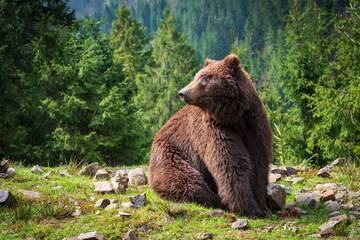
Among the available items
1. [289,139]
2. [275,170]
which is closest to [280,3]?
[289,139]

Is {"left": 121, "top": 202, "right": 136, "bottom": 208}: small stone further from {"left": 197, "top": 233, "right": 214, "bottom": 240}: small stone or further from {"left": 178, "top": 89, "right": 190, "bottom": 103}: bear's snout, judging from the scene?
{"left": 178, "top": 89, "right": 190, "bottom": 103}: bear's snout

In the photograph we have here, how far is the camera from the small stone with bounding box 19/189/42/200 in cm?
823

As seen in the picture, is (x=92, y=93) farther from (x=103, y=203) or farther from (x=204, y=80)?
(x=204, y=80)

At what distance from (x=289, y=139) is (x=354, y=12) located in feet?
32.7

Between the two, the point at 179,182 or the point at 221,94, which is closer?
Result: the point at 221,94

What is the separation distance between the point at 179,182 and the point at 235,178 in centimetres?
91

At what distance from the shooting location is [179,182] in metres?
8.12

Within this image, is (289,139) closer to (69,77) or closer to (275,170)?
(69,77)

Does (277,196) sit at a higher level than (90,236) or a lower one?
higher

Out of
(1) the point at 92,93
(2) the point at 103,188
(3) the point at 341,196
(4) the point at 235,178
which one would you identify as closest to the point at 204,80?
(4) the point at 235,178

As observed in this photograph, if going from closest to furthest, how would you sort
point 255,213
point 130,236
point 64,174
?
point 130,236, point 255,213, point 64,174

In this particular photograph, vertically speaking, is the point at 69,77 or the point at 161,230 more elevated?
the point at 69,77

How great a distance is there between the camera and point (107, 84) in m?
22.2

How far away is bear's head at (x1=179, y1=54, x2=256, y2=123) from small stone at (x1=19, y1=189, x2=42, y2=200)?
265 centimetres
